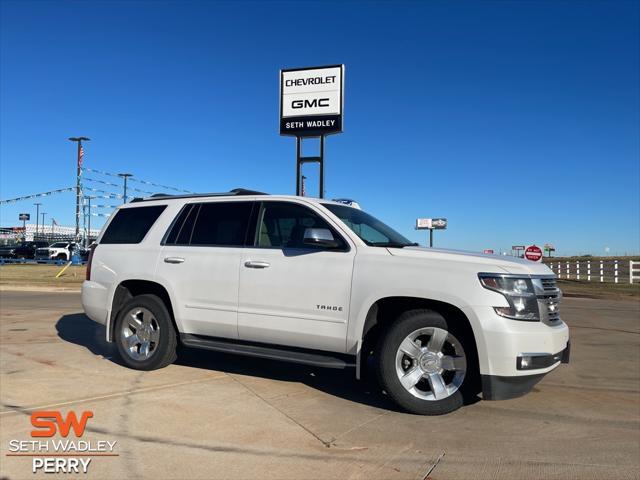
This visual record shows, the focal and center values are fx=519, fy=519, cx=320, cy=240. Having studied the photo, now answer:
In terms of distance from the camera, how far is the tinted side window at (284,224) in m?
5.25

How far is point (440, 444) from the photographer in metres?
3.88

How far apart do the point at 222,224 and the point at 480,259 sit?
9.15 feet

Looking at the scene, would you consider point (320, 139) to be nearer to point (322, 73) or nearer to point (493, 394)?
point (322, 73)

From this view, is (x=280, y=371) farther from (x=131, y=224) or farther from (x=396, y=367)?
(x=131, y=224)

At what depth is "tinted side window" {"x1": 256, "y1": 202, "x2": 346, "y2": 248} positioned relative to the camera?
5.25 m

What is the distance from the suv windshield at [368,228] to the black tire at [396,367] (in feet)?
2.85

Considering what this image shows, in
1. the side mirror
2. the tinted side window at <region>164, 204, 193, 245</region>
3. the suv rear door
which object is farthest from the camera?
the tinted side window at <region>164, 204, 193, 245</region>

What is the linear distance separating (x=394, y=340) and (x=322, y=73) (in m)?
13.6

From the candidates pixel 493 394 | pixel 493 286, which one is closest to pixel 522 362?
pixel 493 394

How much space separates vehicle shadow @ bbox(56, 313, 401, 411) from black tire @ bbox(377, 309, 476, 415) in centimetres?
28

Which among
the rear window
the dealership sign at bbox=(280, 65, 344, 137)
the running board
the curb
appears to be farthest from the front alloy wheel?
the curb

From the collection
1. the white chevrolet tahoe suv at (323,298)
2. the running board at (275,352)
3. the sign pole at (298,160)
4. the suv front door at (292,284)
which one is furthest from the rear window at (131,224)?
the sign pole at (298,160)

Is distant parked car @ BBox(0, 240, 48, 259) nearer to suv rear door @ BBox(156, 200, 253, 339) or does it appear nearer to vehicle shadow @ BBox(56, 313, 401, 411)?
vehicle shadow @ BBox(56, 313, 401, 411)

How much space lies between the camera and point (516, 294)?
4.26 metres
